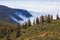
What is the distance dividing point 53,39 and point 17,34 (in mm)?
103050

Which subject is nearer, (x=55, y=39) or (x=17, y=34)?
(x=55, y=39)

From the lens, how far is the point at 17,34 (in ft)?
629

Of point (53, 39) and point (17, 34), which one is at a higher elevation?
point (53, 39)

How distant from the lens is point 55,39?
90.0 m

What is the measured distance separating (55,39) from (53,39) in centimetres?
124

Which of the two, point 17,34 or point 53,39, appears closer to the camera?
point 53,39

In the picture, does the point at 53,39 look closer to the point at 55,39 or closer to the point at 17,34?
the point at 55,39

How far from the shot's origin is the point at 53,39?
91000mm

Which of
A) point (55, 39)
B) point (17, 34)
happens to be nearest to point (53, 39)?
point (55, 39)

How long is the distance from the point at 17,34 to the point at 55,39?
104m

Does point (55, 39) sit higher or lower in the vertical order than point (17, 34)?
higher
